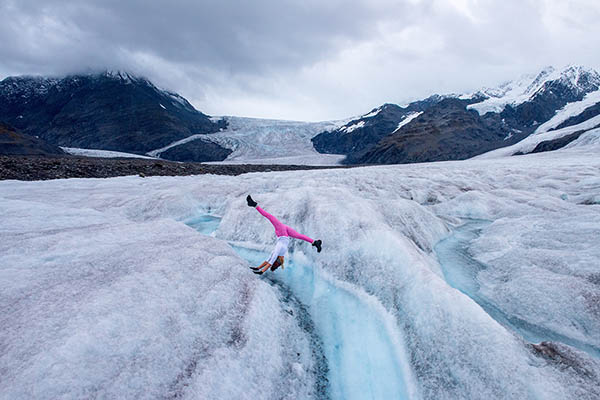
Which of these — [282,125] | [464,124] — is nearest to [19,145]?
[282,125]

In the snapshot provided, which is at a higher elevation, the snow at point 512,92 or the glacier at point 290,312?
the snow at point 512,92

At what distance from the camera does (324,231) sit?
838 centimetres

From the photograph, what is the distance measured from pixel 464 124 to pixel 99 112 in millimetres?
176726

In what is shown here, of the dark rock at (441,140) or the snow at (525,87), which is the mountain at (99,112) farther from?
the snow at (525,87)

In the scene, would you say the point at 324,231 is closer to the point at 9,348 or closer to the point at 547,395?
the point at 547,395

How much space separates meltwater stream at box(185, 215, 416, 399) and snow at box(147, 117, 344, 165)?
8181 cm

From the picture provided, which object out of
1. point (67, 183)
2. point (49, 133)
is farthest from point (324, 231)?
point (49, 133)

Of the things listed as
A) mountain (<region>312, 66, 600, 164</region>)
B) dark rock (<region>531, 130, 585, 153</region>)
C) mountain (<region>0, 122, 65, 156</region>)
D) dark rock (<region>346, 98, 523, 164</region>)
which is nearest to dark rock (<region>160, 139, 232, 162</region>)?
mountain (<region>312, 66, 600, 164</region>)

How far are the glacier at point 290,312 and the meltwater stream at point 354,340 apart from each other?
1.2 inches

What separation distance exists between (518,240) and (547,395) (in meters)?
7.58

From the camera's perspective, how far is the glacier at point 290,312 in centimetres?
317

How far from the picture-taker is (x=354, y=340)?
505 cm

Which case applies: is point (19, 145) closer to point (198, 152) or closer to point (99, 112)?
point (198, 152)

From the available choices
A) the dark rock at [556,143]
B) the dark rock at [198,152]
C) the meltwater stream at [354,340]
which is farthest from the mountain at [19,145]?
the dark rock at [556,143]
